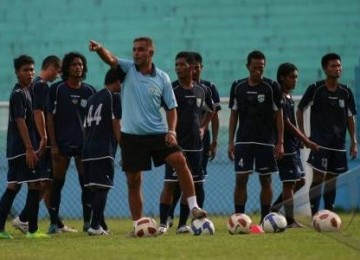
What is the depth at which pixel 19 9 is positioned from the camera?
22.0 meters

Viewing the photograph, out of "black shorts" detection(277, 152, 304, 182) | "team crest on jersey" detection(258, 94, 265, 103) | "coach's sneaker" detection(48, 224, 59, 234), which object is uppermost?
"team crest on jersey" detection(258, 94, 265, 103)

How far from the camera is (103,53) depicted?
475 inches

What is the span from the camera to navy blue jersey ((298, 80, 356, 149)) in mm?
15398

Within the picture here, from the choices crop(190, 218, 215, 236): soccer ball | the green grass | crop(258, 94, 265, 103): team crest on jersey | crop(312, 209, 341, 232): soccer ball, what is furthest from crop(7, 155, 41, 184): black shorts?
crop(312, 209, 341, 232): soccer ball

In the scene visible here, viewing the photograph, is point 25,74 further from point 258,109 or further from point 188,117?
point 258,109

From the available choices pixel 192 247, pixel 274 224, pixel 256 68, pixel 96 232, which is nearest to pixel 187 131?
pixel 256 68

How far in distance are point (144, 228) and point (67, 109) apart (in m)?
2.50

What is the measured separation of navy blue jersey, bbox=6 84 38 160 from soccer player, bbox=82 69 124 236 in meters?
0.63

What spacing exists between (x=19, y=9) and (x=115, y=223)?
5.36 meters

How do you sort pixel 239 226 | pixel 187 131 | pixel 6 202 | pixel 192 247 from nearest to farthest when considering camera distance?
pixel 192 247, pixel 239 226, pixel 6 202, pixel 187 131

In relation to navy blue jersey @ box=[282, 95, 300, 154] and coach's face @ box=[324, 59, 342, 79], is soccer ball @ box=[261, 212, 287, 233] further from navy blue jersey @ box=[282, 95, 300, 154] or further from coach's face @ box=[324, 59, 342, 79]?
coach's face @ box=[324, 59, 342, 79]

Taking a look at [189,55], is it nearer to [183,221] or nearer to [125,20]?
[183,221]

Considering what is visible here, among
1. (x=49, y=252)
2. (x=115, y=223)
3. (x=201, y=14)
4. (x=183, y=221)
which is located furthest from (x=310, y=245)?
(x=201, y=14)

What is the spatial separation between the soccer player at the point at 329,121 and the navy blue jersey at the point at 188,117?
4.98 ft
